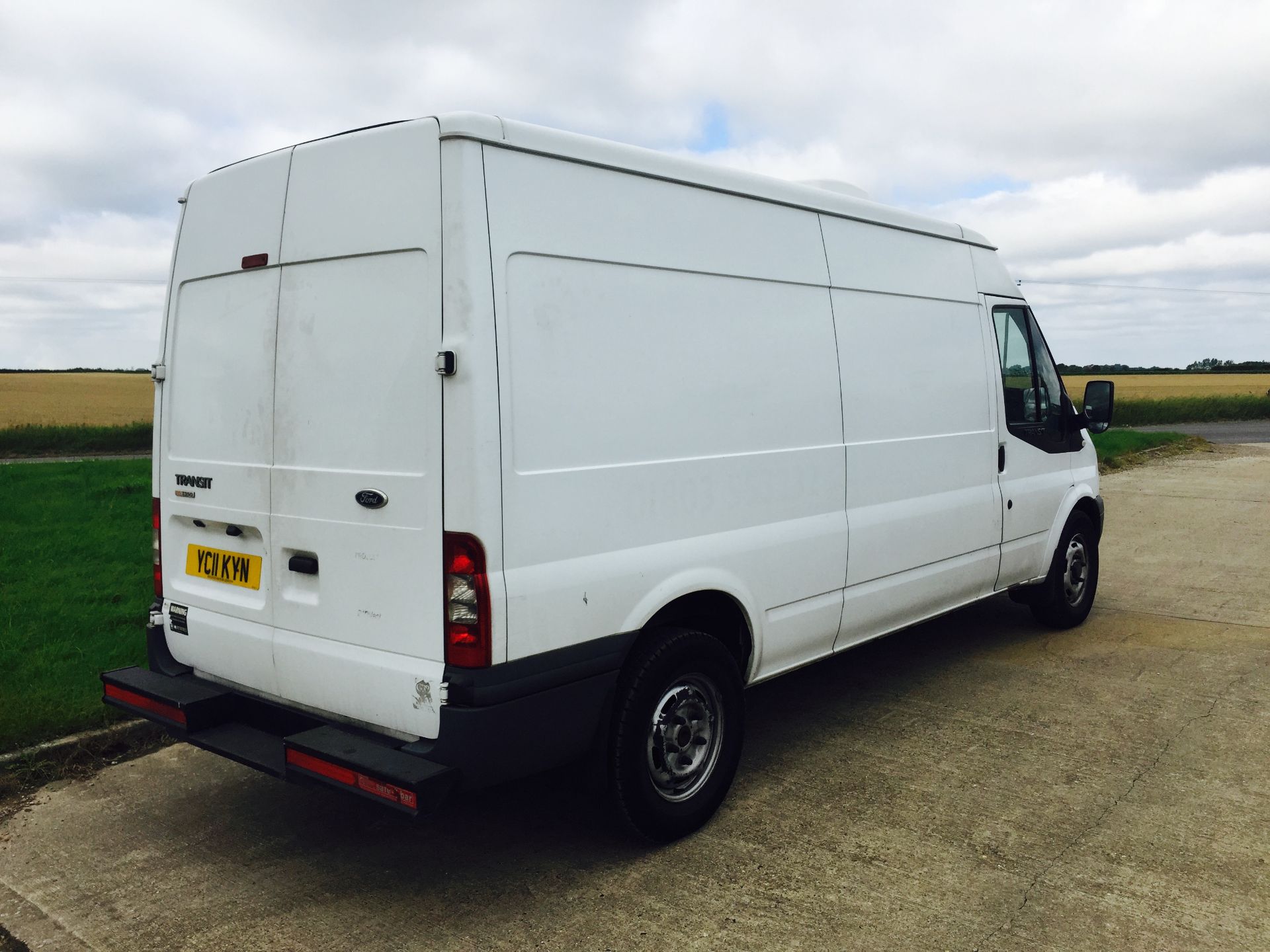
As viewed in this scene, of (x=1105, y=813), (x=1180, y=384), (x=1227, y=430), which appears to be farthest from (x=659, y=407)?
(x=1180, y=384)

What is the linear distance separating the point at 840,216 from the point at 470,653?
106 inches

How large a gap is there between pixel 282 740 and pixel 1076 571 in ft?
17.3

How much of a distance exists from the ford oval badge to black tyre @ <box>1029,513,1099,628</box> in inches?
184

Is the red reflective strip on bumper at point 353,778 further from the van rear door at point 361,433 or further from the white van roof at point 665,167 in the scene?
the white van roof at point 665,167

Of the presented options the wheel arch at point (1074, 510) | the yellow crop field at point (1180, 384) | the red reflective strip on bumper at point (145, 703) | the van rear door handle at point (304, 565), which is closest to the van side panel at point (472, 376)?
the van rear door handle at point (304, 565)

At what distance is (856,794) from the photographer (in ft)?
13.6

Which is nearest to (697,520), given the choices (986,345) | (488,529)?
(488,529)

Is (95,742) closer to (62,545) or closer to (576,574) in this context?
(576,574)

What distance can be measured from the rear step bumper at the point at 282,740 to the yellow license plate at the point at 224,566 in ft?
1.37

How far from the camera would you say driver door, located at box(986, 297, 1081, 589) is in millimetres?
5750

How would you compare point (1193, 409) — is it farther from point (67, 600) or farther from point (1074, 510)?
point (67, 600)

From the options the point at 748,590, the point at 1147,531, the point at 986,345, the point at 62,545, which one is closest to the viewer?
the point at 748,590

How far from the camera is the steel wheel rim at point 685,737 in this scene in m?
3.70

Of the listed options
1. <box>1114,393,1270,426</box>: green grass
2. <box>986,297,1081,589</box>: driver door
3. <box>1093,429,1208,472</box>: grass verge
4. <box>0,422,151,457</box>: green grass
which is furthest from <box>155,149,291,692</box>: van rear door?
<box>1114,393,1270,426</box>: green grass
